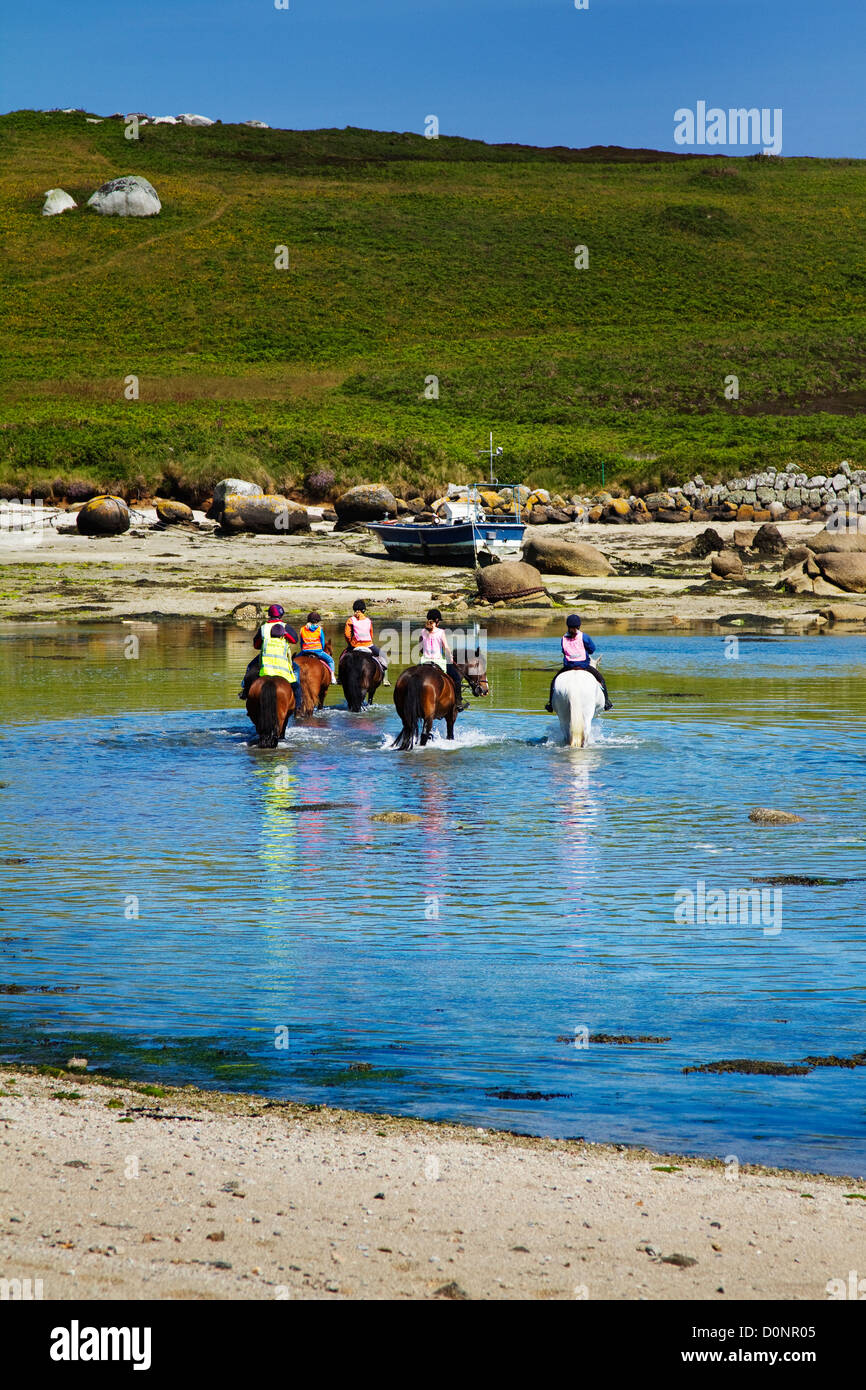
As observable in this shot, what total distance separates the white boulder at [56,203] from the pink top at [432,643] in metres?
101

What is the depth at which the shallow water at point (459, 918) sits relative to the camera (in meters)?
7.62

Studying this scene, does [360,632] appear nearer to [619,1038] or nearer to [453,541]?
[619,1038]

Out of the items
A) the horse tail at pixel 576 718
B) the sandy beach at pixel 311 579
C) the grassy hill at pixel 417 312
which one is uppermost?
the grassy hill at pixel 417 312

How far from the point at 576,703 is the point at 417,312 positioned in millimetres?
81041

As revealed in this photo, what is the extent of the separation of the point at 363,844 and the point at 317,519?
35679 mm

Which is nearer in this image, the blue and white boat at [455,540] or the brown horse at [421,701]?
the brown horse at [421,701]

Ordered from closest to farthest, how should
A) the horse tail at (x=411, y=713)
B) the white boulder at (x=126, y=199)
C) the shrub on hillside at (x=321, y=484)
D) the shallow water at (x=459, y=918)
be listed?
the shallow water at (x=459, y=918) → the horse tail at (x=411, y=713) → the shrub on hillside at (x=321, y=484) → the white boulder at (x=126, y=199)

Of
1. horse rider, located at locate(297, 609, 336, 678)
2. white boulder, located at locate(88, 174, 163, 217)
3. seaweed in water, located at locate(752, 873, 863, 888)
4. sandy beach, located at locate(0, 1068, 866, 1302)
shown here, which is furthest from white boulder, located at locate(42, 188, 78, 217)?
sandy beach, located at locate(0, 1068, 866, 1302)

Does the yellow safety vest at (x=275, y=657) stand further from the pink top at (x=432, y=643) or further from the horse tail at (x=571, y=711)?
the horse tail at (x=571, y=711)

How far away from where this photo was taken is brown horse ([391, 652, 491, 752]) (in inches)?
728

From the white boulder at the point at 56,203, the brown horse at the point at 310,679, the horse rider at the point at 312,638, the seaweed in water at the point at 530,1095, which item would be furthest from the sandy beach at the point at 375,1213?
the white boulder at the point at 56,203

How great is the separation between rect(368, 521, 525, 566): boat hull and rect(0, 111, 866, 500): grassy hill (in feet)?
33.3

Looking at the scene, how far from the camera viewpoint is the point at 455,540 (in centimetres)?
4175
